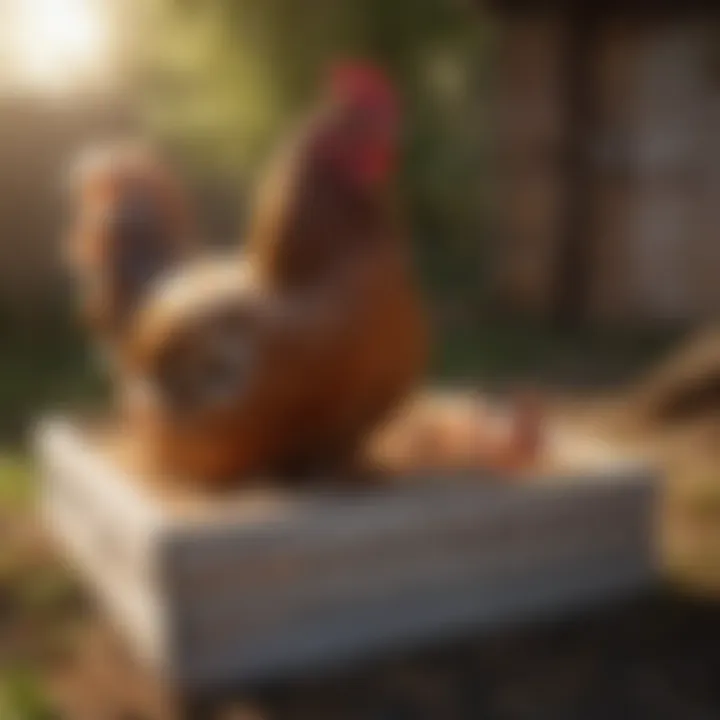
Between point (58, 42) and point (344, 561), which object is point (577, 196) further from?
point (344, 561)

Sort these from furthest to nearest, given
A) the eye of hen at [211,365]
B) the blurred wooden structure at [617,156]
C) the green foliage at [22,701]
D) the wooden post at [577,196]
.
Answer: the wooden post at [577,196]
the blurred wooden structure at [617,156]
the eye of hen at [211,365]
the green foliage at [22,701]

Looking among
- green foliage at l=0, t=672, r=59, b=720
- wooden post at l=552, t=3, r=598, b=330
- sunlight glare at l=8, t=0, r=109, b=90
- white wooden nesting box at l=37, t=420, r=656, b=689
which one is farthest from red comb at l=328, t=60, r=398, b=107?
wooden post at l=552, t=3, r=598, b=330

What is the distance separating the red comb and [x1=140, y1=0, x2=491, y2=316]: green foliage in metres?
2.50

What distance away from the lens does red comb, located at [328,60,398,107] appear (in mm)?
2164

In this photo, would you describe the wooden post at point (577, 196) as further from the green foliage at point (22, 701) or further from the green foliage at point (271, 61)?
the green foliage at point (22, 701)

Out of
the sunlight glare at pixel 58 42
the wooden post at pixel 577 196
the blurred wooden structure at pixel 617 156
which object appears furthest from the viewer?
the wooden post at pixel 577 196

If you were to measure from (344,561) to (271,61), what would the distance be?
344cm

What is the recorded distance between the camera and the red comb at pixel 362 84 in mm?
2164

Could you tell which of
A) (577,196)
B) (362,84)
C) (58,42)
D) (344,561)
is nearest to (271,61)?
(58,42)

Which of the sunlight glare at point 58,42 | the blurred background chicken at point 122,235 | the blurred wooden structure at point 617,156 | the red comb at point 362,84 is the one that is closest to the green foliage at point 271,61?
the sunlight glare at point 58,42

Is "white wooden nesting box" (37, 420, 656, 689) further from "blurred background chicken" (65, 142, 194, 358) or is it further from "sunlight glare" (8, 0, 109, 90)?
"sunlight glare" (8, 0, 109, 90)

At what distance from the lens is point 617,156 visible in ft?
17.4

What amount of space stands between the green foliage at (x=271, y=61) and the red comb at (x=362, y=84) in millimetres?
2497

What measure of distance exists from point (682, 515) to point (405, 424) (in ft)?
2.12
